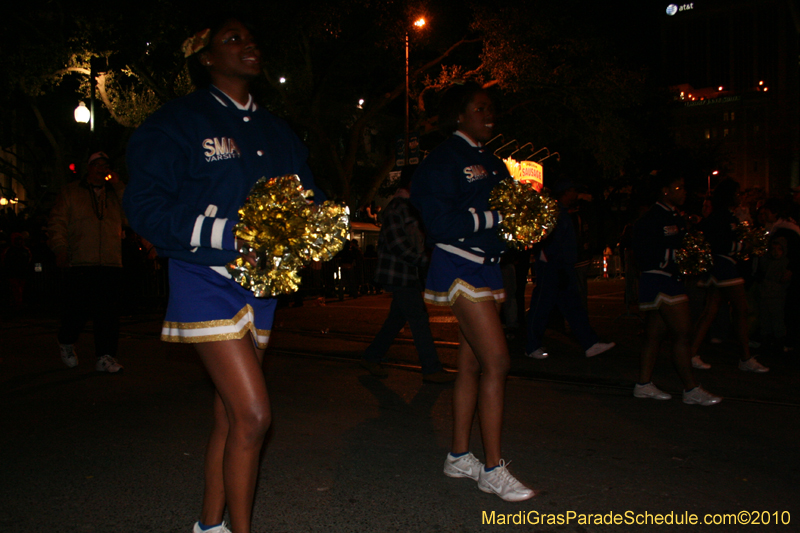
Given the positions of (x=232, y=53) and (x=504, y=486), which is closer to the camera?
(x=232, y=53)

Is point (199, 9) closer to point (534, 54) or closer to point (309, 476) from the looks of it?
point (534, 54)

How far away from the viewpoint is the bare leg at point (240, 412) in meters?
2.39

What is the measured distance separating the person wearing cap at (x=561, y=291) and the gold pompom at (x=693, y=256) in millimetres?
2149

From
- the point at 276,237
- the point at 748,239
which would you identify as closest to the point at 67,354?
the point at 276,237

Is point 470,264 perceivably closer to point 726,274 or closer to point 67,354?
point 726,274

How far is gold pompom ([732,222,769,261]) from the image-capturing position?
6816mm

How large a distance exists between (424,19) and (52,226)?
57.0 feet

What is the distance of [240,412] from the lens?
2.39 metres

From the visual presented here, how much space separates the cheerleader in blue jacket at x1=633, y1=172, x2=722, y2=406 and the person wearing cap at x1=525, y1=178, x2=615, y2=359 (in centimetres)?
206

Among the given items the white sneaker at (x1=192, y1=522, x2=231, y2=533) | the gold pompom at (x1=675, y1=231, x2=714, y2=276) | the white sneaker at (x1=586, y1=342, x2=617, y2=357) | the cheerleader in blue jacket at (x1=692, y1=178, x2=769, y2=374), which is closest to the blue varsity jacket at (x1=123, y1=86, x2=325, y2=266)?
the white sneaker at (x1=192, y1=522, x2=231, y2=533)

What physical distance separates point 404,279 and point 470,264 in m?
2.90

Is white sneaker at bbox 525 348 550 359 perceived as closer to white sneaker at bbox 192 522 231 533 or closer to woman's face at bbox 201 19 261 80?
white sneaker at bbox 192 522 231 533

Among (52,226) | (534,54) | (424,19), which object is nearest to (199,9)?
(424,19)

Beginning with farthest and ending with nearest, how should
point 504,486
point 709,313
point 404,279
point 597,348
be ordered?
point 597,348
point 709,313
point 404,279
point 504,486
